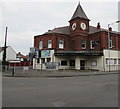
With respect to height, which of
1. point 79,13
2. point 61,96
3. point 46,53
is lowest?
point 61,96

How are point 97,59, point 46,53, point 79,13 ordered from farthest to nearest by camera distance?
point 79,13
point 46,53
point 97,59

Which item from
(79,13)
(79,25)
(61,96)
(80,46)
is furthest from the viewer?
(79,13)

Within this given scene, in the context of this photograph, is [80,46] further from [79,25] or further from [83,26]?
[83,26]

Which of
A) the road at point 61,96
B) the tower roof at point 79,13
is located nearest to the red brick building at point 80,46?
the tower roof at point 79,13

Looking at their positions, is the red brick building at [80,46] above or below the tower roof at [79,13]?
below

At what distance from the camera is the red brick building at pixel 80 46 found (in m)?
27.5

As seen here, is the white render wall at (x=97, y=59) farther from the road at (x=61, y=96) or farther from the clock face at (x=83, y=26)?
the road at (x=61, y=96)

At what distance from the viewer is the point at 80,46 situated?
98.6 ft

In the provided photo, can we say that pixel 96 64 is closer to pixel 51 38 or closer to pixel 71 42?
pixel 71 42

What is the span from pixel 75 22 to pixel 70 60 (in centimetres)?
930

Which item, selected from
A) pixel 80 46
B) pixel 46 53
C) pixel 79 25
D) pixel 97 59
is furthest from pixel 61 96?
pixel 79 25

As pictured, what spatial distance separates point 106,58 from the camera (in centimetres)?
2753

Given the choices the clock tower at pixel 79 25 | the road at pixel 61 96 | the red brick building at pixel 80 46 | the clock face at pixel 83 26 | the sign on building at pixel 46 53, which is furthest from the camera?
the clock face at pixel 83 26

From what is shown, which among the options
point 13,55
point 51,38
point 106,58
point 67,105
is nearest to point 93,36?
point 106,58
